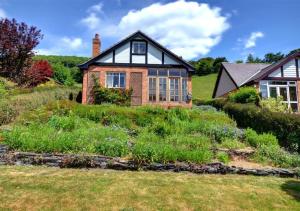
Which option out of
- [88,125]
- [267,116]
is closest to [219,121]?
[267,116]

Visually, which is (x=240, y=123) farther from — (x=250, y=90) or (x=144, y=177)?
(x=144, y=177)

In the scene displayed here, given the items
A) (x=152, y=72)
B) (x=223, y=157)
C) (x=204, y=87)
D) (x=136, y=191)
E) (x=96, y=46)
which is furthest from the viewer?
(x=204, y=87)

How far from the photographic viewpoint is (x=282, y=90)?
24.1 meters

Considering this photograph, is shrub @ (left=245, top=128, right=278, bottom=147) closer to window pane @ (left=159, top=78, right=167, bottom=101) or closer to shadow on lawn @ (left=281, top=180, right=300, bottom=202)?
shadow on lawn @ (left=281, top=180, right=300, bottom=202)

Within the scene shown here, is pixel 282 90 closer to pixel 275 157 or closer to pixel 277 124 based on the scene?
pixel 277 124

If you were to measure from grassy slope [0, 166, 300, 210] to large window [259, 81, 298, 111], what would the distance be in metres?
16.8

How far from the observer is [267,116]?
45.0 feet

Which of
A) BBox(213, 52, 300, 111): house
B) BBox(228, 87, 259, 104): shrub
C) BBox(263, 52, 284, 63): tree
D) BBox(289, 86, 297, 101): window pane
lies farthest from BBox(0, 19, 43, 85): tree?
BBox(263, 52, 284, 63): tree

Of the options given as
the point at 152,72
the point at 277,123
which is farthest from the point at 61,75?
the point at 277,123

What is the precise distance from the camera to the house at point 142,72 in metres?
21.5

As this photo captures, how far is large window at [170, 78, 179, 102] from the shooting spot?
22.1m

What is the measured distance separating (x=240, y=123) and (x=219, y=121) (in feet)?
9.15

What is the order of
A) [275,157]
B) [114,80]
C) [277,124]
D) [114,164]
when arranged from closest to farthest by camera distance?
[114,164] → [275,157] → [277,124] → [114,80]

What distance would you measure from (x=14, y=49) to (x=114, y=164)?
10447 millimetres
